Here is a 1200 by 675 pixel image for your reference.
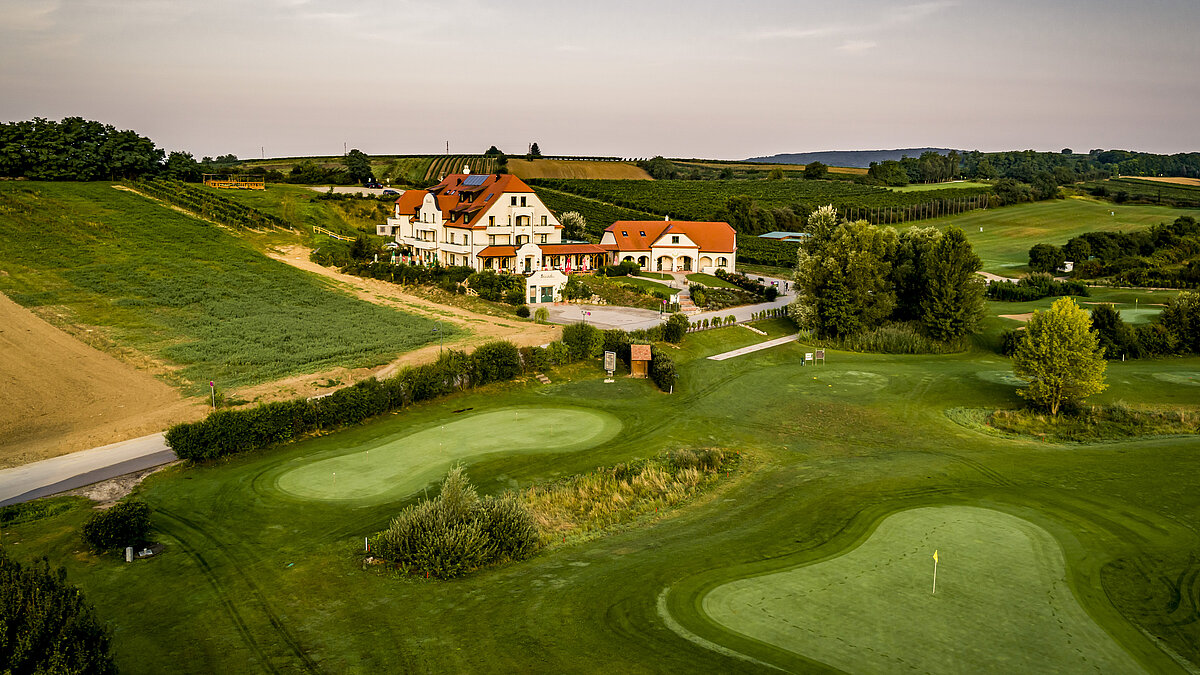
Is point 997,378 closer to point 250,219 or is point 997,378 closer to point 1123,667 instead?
point 1123,667

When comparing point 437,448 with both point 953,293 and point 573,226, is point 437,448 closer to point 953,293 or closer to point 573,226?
point 953,293

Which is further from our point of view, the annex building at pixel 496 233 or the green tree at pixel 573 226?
the green tree at pixel 573 226

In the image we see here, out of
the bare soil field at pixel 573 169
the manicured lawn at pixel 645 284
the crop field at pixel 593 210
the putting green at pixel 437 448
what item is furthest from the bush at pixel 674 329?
the bare soil field at pixel 573 169

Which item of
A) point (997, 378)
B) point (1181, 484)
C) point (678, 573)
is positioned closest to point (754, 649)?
point (678, 573)

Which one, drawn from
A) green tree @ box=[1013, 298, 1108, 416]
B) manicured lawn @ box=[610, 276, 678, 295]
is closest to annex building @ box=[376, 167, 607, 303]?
manicured lawn @ box=[610, 276, 678, 295]

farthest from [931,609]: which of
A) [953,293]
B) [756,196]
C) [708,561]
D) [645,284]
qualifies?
[756,196]

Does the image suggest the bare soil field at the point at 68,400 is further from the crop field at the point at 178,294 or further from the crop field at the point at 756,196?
the crop field at the point at 756,196

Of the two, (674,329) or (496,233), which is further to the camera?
(496,233)

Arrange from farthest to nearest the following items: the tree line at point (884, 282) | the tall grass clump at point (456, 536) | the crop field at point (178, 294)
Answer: the tree line at point (884, 282)
the crop field at point (178, 294)
the tall grass clump at point (456, 536)
